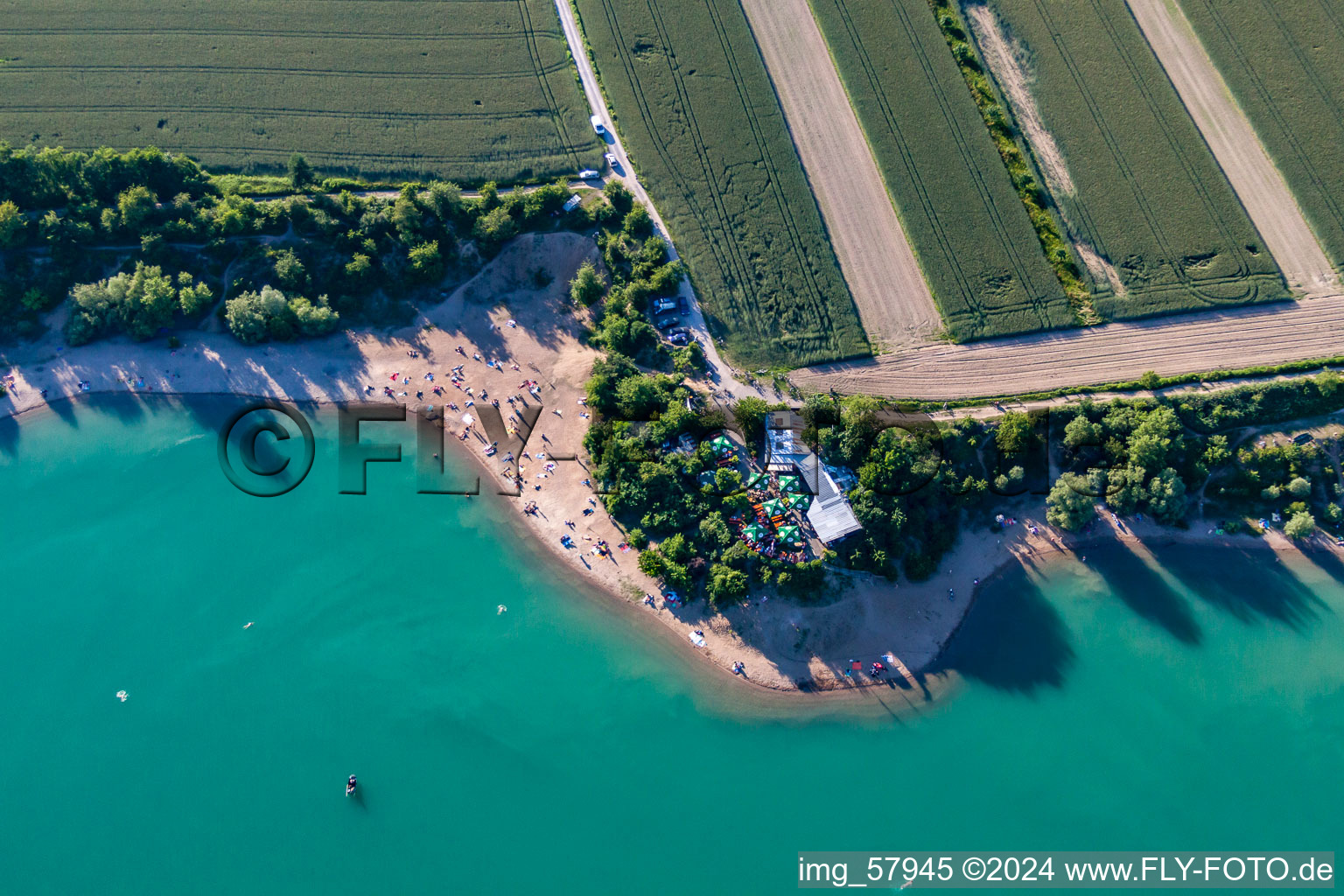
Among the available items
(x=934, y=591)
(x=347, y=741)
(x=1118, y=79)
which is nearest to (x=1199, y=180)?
(x=1118, y=79)

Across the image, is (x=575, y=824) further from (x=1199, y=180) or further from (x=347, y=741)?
(x=1199, y=180)

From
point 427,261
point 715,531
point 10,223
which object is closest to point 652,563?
point 715,531

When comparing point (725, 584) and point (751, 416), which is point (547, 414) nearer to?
point (751, 416)

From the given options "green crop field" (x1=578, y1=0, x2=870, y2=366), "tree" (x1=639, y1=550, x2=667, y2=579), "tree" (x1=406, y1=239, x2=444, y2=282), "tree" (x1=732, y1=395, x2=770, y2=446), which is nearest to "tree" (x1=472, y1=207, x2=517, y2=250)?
"tree" (x1=406, y1=239, x2=444, y2=282)

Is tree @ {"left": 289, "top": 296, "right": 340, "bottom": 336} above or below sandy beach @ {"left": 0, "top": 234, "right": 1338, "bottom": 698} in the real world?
above

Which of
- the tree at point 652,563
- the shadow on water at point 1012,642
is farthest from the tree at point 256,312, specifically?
the shadow on water at point 1012,642

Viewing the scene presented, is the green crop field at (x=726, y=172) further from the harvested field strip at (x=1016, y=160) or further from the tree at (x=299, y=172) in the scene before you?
the tree at (x=299, y=172)

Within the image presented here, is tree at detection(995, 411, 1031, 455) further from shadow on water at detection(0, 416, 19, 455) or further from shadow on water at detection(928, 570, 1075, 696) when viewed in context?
shadow on water at detection(0, 416, 19, 455)
